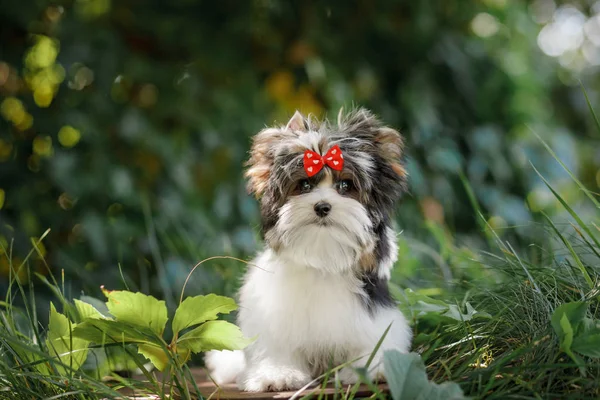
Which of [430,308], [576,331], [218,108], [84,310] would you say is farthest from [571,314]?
[218,108]

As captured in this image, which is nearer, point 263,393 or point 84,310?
point 263,393

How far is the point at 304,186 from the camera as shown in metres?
2.48

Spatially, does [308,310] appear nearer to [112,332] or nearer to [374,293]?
[374,293]

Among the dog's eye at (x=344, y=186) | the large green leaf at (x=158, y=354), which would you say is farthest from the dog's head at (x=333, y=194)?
the large green leaf at (x=158, y=354)

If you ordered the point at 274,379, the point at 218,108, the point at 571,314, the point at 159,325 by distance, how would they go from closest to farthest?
the point at 571,314 → the point at 159,325 → the point at 274,379 → the point at 218,108

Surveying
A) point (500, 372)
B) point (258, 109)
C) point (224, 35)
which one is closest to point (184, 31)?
point (224, 35)

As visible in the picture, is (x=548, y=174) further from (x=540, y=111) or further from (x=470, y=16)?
(x=470, y=16)

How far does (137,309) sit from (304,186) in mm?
737

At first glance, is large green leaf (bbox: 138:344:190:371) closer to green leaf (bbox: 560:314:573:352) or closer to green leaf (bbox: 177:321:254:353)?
green leaf (bbox: 177:321:254:353)

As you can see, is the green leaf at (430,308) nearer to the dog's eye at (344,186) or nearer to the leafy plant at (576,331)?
the leafy plant at (576,331)

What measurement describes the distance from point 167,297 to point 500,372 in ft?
6.81

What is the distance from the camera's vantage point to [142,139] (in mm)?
4617

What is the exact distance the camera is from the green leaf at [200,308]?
212 centimetres

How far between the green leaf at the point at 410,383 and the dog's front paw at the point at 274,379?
0.52 meters
